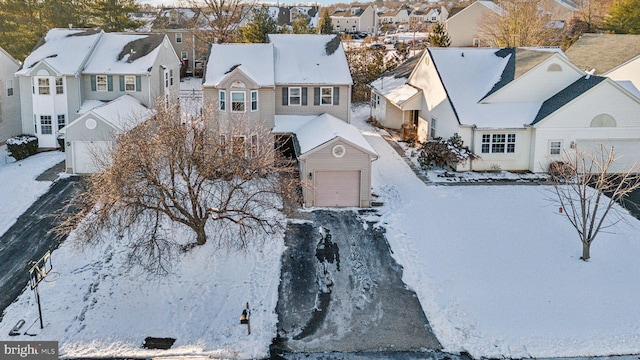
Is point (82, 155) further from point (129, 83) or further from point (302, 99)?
point (302, 99)

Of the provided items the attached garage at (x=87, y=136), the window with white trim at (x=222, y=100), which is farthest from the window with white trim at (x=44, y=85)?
the window with white trim at (x=222, y=100)

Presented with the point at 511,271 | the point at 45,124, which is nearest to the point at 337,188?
the point at 511,271

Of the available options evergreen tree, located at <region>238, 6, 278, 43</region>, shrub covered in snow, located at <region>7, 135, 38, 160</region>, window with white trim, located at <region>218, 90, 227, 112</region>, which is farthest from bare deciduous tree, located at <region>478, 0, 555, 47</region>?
shrub covered in snow, located at <region>7, 135, 38, 160</region>

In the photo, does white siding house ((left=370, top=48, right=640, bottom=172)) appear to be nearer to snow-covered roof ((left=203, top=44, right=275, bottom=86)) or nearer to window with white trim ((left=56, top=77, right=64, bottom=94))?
snow-covered roof ((left=203, top=44, right=275, bottom=86))

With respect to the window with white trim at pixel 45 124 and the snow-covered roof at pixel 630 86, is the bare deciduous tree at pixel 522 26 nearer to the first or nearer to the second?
A: the snow-covered roof at pixel 630 86

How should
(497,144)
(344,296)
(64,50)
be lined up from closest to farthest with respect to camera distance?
(344,296) → (497,144) → (64,50)

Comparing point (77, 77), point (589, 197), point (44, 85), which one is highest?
point (77, 77)

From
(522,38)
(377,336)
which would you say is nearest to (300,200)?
(377,336)
